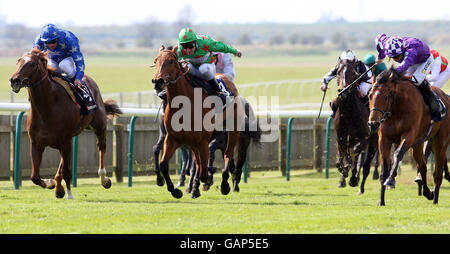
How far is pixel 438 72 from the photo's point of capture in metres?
12.4

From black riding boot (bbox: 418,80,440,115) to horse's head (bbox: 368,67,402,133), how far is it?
0.54 m

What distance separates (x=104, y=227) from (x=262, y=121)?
21.2 feet

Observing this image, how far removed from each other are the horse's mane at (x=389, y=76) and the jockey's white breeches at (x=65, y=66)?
345cm

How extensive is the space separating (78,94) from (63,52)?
1.74ft

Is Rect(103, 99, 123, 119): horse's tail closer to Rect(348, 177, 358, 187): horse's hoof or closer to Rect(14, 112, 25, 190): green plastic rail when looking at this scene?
Rect(14, 112, 25, 190): green plastic rail

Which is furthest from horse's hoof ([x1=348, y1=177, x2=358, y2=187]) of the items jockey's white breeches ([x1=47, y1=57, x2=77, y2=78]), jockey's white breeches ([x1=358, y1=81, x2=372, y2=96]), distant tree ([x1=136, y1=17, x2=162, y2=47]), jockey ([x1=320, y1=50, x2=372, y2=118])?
distant tree ([x1=136, y1=17, x2=162, y2=47])

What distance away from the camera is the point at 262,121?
13.9 meters

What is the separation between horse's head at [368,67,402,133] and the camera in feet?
33.0

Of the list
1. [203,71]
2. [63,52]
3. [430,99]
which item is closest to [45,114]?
[63,52]

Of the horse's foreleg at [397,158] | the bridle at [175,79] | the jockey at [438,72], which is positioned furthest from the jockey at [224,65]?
the horse's foreleg at [397,158]

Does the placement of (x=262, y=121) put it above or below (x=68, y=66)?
below

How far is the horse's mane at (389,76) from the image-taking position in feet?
33.4

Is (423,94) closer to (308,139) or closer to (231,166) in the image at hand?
(231,166)
